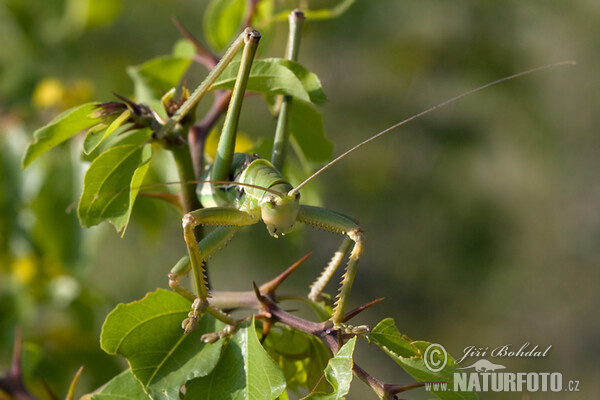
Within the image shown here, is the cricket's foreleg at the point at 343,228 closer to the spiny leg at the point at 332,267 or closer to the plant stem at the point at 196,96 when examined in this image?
the spiny leg at the point at 332,267

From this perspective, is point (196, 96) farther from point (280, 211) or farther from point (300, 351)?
point (300, 351)

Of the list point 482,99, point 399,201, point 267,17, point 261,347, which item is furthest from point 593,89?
point 261,347

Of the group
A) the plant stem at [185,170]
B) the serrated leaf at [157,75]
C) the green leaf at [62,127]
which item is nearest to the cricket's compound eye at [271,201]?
the plant stem at [185,170]

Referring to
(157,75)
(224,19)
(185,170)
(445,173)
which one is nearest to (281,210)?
(185,170)

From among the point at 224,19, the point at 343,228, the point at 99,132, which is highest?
the point at 224,19

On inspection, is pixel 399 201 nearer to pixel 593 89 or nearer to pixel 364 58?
pixel 364 58

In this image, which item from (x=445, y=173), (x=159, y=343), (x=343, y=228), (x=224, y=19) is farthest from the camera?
(x=445, y=173)
